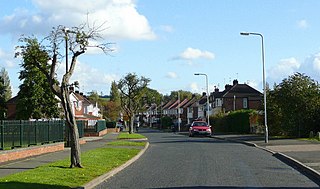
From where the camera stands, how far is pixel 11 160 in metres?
23.7

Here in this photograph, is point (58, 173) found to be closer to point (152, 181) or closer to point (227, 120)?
point (152, 181)

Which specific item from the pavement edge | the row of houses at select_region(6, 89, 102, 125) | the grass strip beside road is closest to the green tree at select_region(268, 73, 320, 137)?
the pavement edge

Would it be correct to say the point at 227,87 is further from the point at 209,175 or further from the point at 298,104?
the point at 209,175

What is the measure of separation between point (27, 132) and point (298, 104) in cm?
2342

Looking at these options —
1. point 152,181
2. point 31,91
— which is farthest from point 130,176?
point 31,91

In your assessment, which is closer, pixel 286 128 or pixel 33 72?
pixel 286 128

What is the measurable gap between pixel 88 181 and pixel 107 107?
414 ft

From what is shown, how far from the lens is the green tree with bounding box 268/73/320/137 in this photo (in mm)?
42656

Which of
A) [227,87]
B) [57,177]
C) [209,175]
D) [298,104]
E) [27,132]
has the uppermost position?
[227,87]

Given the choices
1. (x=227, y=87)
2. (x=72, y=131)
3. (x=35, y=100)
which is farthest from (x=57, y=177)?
(x=227, y=87)

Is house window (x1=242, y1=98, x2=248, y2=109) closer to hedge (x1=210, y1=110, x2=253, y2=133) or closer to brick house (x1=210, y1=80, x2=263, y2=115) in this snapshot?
brick house (x1=210, y1=80, x2=263, y2=115)

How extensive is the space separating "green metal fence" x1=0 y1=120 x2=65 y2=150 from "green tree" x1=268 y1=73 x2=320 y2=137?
18.5m

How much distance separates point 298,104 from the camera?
43.2 m

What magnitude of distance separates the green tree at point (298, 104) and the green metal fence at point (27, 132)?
60.5 ft
